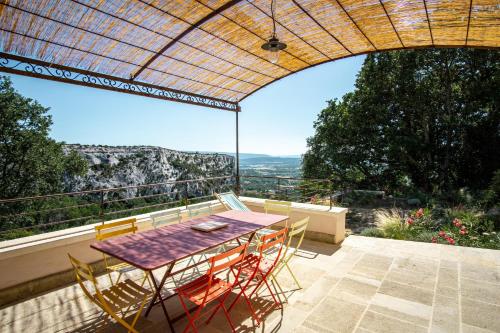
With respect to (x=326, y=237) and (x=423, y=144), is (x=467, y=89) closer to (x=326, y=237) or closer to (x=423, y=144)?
(x=423, y=144)

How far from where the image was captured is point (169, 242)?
2738 millimetres

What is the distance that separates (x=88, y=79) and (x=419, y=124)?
521 inches

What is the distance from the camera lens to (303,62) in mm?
5113

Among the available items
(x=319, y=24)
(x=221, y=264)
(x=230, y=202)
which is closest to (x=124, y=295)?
(x=221, y=264)

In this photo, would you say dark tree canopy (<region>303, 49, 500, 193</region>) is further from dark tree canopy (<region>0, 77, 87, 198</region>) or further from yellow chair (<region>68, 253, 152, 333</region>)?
dark tree canopy (<region>0, 77, 87, 198</region>)

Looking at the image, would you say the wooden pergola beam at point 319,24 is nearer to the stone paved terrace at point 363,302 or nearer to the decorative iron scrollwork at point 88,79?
the decorative iron scrollwork at point 88,79

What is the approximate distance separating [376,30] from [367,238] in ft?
11.2

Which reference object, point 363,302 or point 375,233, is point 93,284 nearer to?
point 363,302

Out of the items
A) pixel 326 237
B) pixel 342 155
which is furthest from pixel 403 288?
pixel 342 155

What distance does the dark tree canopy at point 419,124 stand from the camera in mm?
11234

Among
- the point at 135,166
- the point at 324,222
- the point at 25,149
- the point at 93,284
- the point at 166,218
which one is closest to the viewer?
the point at 93,284

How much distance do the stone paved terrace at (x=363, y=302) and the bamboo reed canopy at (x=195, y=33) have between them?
276 cm

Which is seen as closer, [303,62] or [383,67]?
[303,62]

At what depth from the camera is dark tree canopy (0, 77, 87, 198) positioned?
47.0 feet
